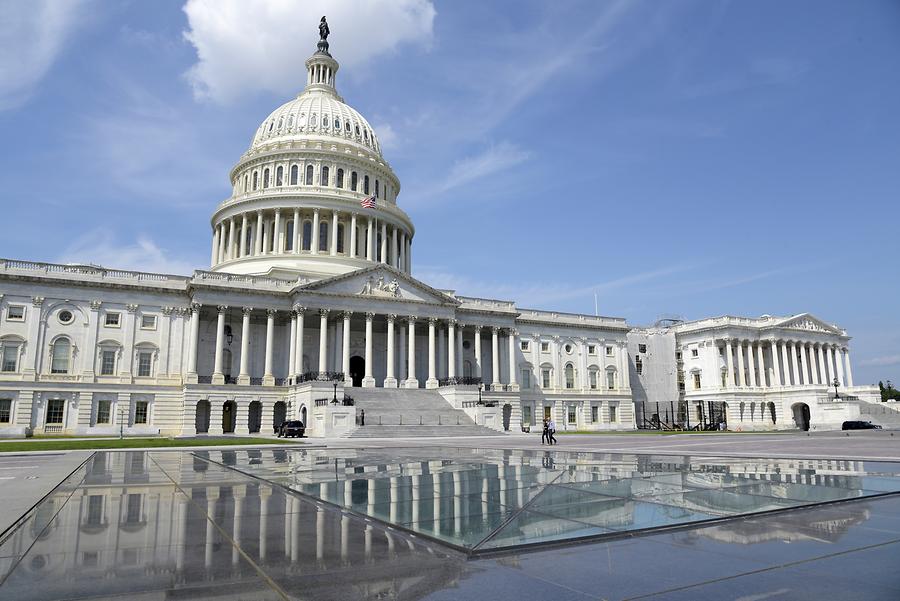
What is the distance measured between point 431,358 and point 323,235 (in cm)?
2467

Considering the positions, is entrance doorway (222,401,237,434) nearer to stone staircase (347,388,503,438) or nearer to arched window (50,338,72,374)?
stone staircase (347,388,503,438)

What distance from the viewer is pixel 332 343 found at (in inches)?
2800

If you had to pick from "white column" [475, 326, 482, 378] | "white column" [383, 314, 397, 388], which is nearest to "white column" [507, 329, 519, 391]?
"white column" [475, 326, 482, 378]

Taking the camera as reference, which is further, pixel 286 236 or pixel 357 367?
pixel 286 236

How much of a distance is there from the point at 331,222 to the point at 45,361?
120ft

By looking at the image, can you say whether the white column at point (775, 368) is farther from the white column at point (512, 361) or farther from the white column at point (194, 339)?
the white column at point (194, 339)

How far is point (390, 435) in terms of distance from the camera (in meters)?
49.5

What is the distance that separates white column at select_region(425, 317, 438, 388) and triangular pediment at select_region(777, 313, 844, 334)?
204ft

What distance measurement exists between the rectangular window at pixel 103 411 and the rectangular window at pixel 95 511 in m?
55.3

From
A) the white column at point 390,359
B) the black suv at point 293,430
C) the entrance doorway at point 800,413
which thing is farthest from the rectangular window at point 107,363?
the entrance doorway at point 800,413

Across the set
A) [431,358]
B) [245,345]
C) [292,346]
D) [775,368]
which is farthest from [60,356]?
[775,368]

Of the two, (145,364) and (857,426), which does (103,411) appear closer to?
(145,364)

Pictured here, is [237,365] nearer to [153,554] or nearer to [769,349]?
[153,554]

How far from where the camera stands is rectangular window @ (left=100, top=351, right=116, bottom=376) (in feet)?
202
